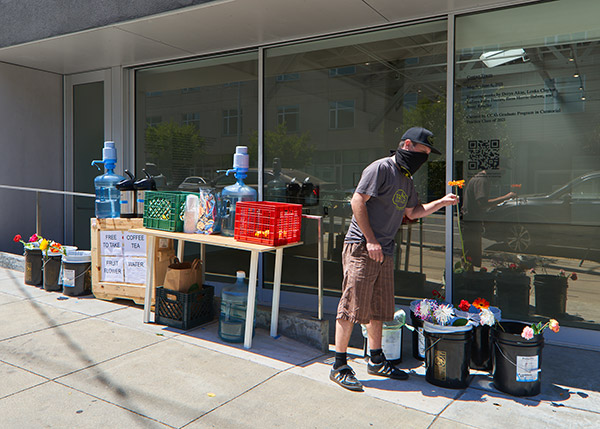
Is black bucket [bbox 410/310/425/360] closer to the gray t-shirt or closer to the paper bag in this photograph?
the gray t-shirt

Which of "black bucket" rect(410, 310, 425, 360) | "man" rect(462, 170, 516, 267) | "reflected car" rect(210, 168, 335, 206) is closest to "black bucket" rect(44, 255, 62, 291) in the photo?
"reflected car" rect(210, 168, 335, 206)

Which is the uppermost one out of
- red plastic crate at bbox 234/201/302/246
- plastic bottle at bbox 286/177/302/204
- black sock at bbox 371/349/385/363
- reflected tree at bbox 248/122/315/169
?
reflected tree at bbox 248/122/315/169

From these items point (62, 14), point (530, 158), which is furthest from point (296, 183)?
point (62, 14)

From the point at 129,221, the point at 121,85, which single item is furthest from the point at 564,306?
the point at 121,85

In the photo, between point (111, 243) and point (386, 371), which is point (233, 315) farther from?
point (111, 243)

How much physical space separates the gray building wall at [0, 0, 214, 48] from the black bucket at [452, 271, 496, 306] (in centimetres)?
373

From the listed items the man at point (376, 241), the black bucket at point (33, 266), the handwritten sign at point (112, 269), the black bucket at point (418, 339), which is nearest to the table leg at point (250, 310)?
the man at point (376, 241)

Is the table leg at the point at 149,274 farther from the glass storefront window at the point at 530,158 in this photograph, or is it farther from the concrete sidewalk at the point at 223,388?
the glass storefront window at the point at 530,158

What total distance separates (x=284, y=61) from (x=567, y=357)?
4481 millimetres

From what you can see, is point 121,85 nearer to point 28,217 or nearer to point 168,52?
point 168,52

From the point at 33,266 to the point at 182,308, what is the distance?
Result: 277 cm

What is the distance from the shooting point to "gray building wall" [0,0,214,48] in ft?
16.8

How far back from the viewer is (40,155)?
7902mm

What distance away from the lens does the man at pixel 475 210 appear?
191 inches
